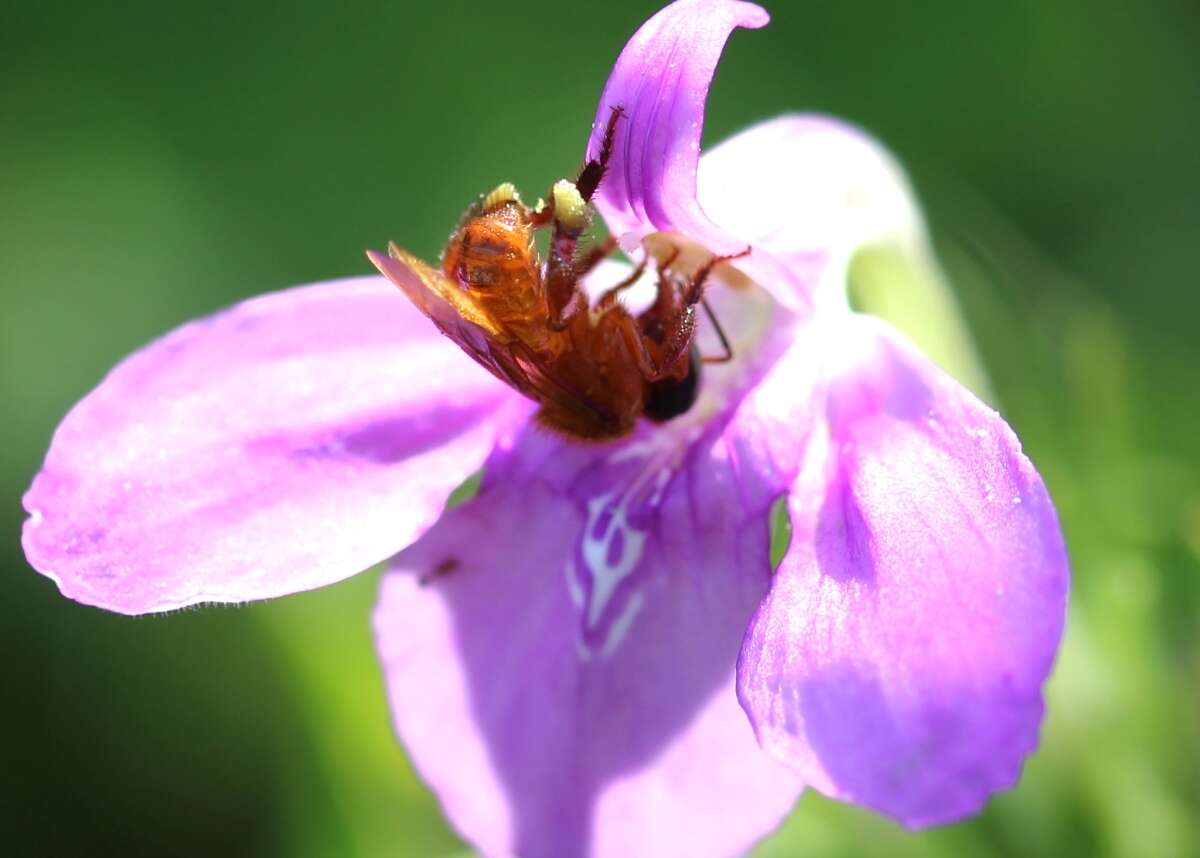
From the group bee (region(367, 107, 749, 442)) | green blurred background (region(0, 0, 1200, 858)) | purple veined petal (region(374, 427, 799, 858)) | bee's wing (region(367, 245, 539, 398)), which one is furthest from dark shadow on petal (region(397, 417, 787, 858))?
green blurred background (region(0, 0, 1200, 858))

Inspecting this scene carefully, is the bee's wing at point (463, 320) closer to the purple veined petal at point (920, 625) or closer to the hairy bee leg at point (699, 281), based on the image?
the hairy bee leg at point (699, 281)


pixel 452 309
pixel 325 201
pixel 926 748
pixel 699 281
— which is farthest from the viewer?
pixel 325 201

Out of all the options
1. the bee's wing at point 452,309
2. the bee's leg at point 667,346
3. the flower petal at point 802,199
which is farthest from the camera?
the flower petal at point 802,199

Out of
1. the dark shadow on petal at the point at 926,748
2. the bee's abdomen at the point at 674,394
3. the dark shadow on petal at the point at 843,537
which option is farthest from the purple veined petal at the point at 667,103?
the dark shadow on petal at the point at 926,748

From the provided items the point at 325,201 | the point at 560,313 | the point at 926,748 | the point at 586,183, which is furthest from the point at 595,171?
the point at 325,201

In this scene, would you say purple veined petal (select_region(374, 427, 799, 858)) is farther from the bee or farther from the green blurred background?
the green blurred background

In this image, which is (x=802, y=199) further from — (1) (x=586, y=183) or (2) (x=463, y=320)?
(2) (x=463, y=320)
